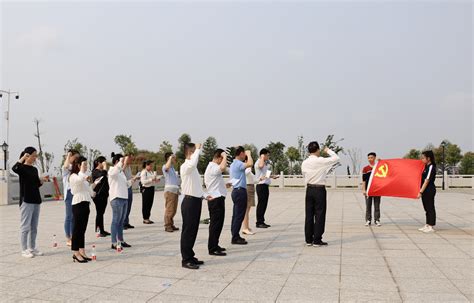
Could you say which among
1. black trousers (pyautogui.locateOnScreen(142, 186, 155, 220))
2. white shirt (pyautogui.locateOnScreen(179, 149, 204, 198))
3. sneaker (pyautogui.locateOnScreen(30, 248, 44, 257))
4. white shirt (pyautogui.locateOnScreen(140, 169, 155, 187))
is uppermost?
white shirt (pyautogui.locateOnScreen(179, 149, 204, 198))

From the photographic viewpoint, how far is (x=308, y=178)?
6457mm

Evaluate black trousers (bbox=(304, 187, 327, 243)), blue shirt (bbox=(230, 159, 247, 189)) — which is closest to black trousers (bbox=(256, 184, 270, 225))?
blue shirt (bbox=(230, 159, 247, 189))

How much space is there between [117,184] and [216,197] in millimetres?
1777

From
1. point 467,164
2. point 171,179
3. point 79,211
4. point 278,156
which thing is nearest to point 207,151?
point 278,156

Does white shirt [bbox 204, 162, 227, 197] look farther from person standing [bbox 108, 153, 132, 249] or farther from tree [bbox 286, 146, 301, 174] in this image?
tree [bbox 286, 146, 301, 174]

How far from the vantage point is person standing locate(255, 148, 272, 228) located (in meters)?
8.12

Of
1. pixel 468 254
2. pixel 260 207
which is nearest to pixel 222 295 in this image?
pixel 468 254

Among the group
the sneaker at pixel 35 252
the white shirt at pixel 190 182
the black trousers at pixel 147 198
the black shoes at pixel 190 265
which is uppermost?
the white shirt at pixel 190 182

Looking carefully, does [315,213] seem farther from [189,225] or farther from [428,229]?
[428,229]

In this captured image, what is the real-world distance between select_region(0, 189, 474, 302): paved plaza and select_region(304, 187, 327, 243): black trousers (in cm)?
27

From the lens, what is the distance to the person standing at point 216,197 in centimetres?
569

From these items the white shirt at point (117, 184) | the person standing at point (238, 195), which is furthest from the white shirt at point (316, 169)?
the white shirt at point (117, 184)

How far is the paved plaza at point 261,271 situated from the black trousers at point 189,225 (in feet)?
0.74

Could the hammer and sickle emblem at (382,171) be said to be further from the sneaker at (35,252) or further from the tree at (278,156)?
the tree at (278,156)
